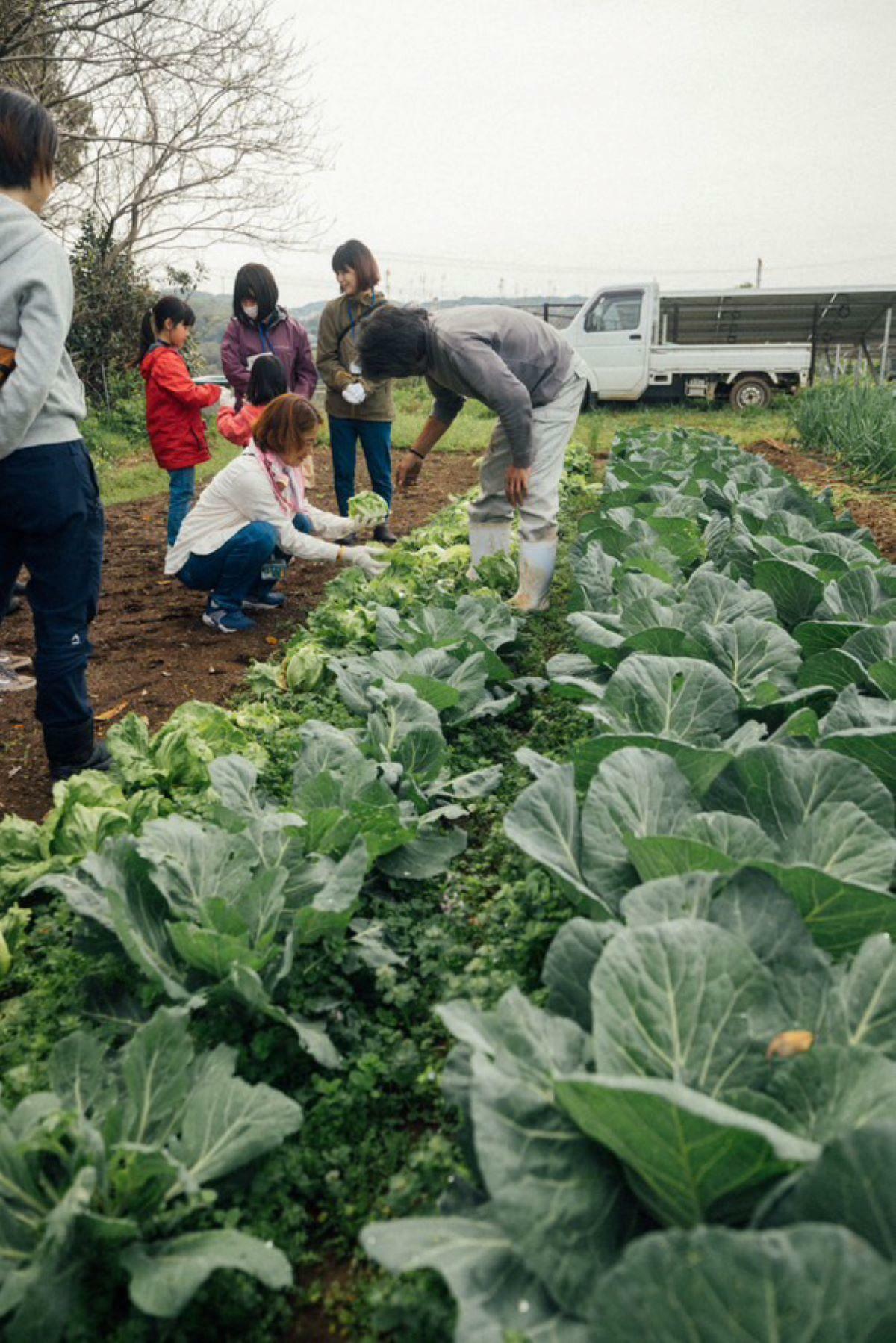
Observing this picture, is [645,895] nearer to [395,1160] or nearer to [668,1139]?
[668,1139]

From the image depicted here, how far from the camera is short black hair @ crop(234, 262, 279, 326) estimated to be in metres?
5.76

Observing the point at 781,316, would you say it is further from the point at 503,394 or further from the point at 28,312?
the point at 28,312

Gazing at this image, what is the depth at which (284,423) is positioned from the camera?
462cm

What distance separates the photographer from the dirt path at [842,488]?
250 inches

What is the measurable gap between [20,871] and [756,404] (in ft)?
57.6

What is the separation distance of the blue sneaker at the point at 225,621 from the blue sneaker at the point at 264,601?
1.04 feet

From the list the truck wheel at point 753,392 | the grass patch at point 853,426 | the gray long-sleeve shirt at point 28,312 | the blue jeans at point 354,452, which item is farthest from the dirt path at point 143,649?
the truck wheel at point 753,392

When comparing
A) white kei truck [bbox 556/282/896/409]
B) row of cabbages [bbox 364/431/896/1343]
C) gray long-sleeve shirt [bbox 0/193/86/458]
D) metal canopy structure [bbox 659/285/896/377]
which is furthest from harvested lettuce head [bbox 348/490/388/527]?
metal canopy structure [bbox 659/285/896/377]

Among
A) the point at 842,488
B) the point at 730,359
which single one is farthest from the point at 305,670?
Result: the point at 730,359

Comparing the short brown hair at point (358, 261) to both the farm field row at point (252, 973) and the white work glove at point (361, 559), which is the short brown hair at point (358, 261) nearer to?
the white work glove at point (361, 559)

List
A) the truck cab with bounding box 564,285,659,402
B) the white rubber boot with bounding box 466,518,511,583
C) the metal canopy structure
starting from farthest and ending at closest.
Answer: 1. the metal canopy structure
2. the truck cab with bounding box 564,285,659,402
3. the white rubber boot with bounding box 466,518,511,583

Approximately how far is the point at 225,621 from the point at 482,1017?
3887 millimetres

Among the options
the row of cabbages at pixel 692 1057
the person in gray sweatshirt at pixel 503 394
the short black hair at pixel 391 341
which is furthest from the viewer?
the person in gray sweatshirt at pixel 503 394

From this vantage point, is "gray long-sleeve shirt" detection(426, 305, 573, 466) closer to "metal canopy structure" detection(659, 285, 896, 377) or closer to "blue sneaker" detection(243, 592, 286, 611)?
"blue sneaker" detection(243, 592, 286, 611)
